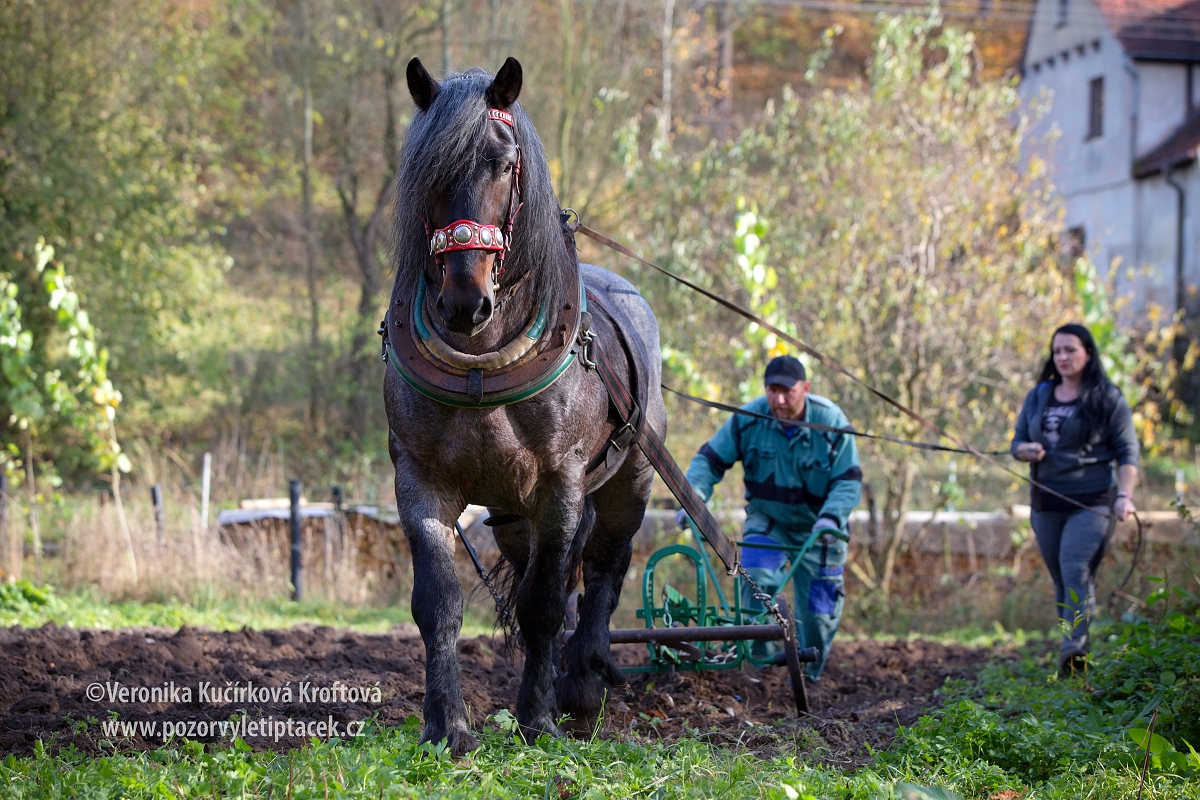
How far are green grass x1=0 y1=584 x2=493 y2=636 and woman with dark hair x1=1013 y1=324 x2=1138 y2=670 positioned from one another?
366 cm

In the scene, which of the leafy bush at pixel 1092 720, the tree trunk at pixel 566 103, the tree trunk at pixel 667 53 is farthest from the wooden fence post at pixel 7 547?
the tree trunk at pixel 667 53

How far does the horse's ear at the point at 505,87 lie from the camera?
129 inches

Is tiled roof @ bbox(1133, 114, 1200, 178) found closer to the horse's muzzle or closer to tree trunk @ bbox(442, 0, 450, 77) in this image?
tree trunk @ bbox(442, 0, 450, 77)

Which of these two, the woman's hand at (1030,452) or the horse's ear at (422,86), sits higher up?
the horse's ear at (422,86)

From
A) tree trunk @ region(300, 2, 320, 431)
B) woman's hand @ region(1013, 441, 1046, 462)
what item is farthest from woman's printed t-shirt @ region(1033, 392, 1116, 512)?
tree trunk @ region(300, 2, 320, 431)

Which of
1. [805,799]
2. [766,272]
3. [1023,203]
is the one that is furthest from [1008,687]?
[1023,203]

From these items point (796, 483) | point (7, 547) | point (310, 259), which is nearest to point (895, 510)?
point (796, 483)

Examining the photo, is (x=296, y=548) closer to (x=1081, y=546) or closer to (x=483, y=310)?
(x=1081, y=546)

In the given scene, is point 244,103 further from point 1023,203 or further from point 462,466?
point 462,466

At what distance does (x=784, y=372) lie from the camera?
221 inches

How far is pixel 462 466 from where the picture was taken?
3.43 metres

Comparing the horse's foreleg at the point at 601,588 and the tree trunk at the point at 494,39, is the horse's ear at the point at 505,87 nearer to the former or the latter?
the horse's foreleg at the point at 601,588

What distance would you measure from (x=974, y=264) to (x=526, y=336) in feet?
23.3

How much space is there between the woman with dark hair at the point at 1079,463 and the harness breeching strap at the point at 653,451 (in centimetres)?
196
